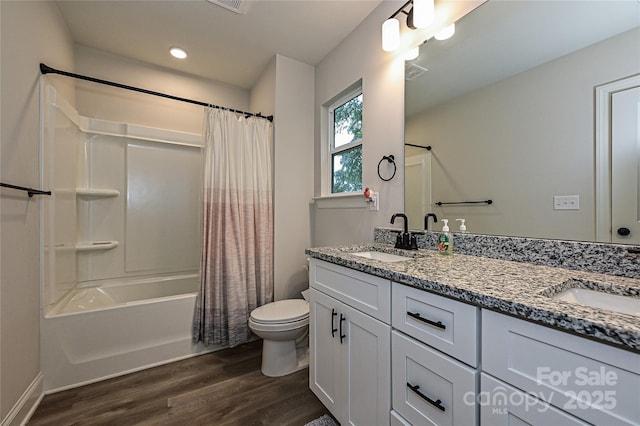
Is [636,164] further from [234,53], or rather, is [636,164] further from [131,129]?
[131,129]

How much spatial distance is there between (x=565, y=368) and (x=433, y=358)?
12.8 inches

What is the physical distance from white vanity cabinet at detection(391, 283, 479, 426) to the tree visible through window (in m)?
1.31

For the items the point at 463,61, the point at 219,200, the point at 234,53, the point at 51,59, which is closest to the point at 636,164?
the point at 463,61

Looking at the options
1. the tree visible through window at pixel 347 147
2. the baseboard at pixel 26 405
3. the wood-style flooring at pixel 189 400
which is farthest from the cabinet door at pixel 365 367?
the baseboard at pixel 26 405

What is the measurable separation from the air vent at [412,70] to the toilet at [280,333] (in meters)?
1.71

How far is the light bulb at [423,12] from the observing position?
1.38m

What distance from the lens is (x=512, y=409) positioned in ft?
2.00

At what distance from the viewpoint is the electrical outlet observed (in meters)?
0.93

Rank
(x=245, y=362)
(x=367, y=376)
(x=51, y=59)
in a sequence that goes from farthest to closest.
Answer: (x=245, y=362) → (x=51, y=59) → (x=367, y=376)

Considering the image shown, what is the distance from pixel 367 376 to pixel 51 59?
2.79 metres

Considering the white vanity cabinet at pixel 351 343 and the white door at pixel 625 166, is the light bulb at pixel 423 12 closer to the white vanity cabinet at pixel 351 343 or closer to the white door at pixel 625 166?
the white door at pixel 625 166

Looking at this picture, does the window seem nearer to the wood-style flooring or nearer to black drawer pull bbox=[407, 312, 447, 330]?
black drawer pull bbox=[407, 312, 447, 330]

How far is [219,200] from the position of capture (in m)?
2.10

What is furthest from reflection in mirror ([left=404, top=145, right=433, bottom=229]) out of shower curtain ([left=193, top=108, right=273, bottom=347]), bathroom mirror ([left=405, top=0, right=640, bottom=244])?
shower curtain ([left=193, top=108, right=273, bottom=347])
